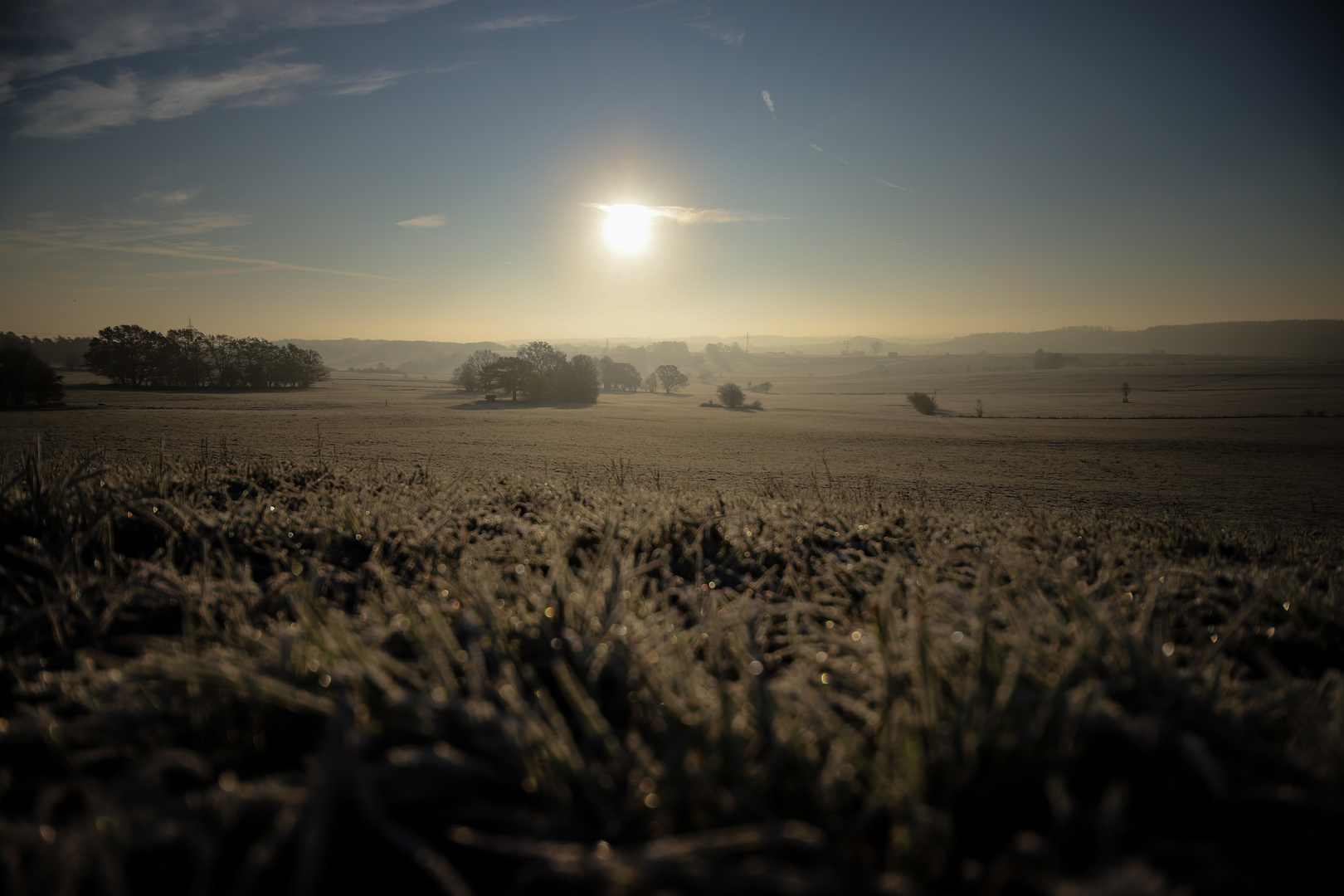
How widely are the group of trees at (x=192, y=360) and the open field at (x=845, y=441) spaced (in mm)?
4338

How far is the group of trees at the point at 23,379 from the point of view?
134ft

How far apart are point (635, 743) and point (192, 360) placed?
284 ft

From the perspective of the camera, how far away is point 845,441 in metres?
39.5

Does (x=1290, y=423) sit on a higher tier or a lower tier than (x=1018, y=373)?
lower

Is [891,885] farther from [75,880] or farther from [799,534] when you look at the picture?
[799,534]

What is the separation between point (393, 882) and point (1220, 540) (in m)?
6.01

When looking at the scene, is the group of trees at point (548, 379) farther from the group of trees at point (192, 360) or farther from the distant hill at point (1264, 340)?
the distant hill at point (1264, 340)

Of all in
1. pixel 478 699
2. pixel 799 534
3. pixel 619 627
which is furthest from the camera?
pixel 799 534

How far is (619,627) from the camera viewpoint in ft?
5.70

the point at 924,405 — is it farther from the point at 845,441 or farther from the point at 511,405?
the point at 511,405

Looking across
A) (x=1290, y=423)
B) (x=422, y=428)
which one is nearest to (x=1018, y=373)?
(x=1290, y=423)

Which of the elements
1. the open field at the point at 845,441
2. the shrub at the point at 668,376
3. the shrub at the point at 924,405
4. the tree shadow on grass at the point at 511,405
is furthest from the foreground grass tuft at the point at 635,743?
the shrub at the point at 668,376

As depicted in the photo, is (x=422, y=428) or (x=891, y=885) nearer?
(x=891, y=885)

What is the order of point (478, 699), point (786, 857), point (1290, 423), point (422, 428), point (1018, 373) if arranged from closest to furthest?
point (786, 857)
point (478, 699)
point (422, 428)
point (1290, 423)
point (1018, 373)
